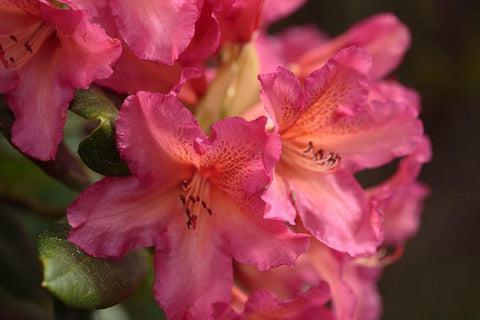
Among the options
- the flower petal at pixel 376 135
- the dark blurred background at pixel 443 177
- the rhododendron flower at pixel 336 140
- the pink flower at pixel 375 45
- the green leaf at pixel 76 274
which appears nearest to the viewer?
the green leaf at pixel 76 274

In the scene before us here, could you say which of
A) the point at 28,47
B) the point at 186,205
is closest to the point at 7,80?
the point at 28,47

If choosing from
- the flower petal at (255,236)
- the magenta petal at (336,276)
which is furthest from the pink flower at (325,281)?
the flower petal at (255,236)

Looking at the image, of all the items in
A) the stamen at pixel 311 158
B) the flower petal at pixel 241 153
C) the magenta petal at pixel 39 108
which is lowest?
the stamen at pixel 311 158

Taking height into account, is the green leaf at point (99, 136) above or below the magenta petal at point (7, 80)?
below

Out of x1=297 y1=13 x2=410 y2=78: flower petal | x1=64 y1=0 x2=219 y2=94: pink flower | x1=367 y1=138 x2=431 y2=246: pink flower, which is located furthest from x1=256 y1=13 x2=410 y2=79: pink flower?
x1=64 y1=0 x2=219 y2=94: pink flower

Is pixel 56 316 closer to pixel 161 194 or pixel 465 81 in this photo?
pixel 161 194

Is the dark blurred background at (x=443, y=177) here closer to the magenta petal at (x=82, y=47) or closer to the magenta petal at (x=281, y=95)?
the magenta petal at (x=281, y=95)
